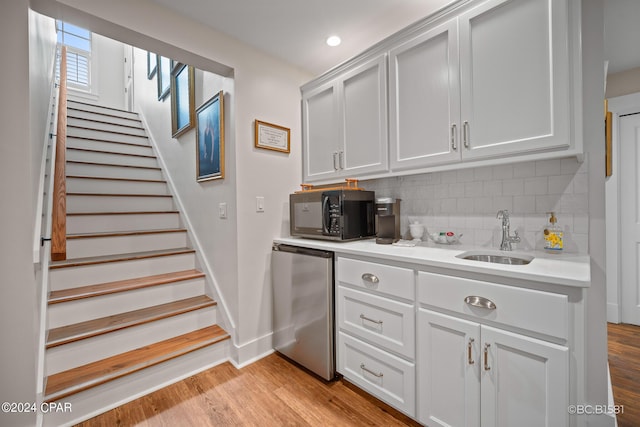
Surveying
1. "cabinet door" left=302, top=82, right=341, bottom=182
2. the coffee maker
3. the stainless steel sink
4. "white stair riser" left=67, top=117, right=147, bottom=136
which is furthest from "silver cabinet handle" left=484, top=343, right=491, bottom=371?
"white stair riser" left=67, top=117, right=147, bottom=136

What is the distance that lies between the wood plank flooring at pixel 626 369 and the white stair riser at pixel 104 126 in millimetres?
5532

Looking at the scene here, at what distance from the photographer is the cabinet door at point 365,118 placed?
188cm

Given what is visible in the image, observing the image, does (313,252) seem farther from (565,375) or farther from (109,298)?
(109,298)

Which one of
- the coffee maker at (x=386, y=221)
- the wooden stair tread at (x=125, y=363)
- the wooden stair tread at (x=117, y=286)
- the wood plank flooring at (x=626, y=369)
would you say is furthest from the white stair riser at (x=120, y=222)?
the wood plank flooring at (x=626, y=369)

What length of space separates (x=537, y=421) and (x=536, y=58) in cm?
151

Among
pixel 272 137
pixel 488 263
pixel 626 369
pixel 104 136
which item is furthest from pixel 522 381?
pixel 104 136

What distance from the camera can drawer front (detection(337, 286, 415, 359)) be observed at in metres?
1.42

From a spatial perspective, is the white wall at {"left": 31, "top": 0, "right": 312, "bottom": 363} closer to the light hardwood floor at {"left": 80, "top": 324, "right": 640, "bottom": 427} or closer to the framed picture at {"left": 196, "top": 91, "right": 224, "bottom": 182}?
the framed picture at {"left": 196, "top": 91, "right": 224, "bottom": 182}

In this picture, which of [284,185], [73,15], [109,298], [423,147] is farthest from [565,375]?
[73,15]

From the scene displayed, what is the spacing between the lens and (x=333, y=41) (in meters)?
2.10

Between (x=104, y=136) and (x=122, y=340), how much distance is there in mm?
3110

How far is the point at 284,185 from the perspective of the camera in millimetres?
2408

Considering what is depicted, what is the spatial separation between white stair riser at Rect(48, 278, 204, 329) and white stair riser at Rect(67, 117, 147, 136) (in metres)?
2.91

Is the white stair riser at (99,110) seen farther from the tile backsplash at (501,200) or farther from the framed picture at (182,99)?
the tile backsplash at (501,200)
